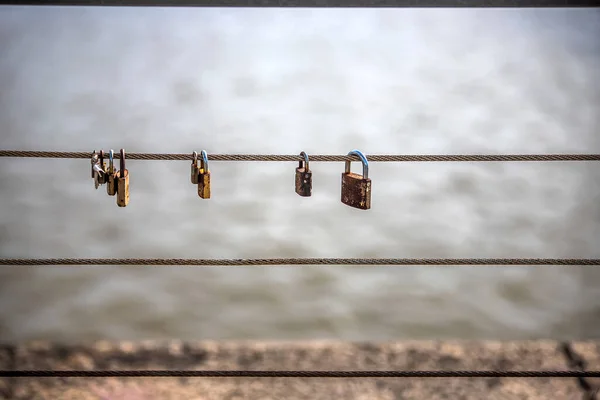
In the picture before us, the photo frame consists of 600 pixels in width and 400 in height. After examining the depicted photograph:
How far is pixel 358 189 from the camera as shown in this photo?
138 centimetres

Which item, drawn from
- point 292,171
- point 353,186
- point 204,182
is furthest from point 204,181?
point 292,171

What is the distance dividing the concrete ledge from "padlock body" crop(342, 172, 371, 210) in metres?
1.26

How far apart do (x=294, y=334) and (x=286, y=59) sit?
1124 millimetres

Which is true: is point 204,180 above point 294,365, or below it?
above

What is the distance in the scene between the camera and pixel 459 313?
104 inches

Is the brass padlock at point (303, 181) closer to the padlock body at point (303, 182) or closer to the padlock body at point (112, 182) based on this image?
the padlock body at point (303, 182)

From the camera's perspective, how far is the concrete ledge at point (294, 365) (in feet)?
7.99

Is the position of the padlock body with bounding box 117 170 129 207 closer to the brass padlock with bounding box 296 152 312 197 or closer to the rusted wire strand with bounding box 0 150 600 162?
the rusted wire strand with bounding box 0 150 600 162

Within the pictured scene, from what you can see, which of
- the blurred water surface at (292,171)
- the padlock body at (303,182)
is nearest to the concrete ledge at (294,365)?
the blurred water surface at (292,171)

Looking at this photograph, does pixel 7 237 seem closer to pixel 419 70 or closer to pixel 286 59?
pixel 286 59

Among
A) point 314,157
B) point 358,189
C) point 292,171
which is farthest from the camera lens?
point 292,171

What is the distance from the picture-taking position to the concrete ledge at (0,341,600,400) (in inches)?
95.9

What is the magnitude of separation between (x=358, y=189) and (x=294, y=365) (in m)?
1.36

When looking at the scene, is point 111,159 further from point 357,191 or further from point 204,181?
point 357,191
